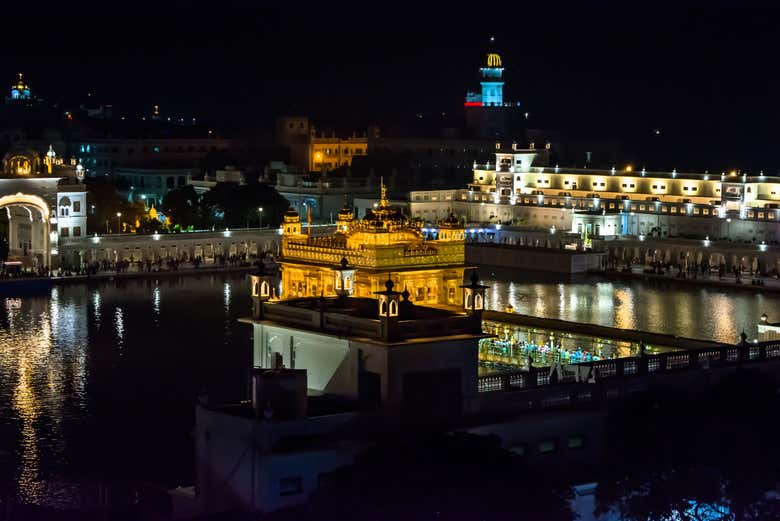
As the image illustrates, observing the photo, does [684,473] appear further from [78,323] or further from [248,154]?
[248,154]

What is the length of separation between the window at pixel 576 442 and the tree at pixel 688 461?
289 millimetres

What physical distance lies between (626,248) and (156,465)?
43.1 m

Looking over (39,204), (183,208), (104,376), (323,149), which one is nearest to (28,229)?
(39,204)

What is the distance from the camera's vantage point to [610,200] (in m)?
72.5

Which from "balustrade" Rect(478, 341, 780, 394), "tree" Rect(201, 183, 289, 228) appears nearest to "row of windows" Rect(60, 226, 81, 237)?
"tree" Rect(201, 183, 289, 228)

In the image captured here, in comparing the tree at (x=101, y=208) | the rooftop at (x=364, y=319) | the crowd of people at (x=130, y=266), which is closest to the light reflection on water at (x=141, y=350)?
the crowd of people at (x=130, y=266)

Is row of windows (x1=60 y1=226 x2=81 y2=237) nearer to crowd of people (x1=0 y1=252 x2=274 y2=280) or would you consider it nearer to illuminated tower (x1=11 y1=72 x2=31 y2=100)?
crowd of people (x1=0 y1=252 x2=274 y2=280)

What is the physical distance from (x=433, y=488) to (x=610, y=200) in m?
56.8

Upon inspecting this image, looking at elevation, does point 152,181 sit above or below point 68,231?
above

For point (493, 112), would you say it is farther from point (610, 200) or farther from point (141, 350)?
point (141, 350)

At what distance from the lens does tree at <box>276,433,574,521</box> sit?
16.4 metres

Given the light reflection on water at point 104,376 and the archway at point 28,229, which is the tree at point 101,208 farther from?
the light reflection on water at point 104,376

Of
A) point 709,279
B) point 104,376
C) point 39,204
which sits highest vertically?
point 39,204

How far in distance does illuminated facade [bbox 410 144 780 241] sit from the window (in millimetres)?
45902
